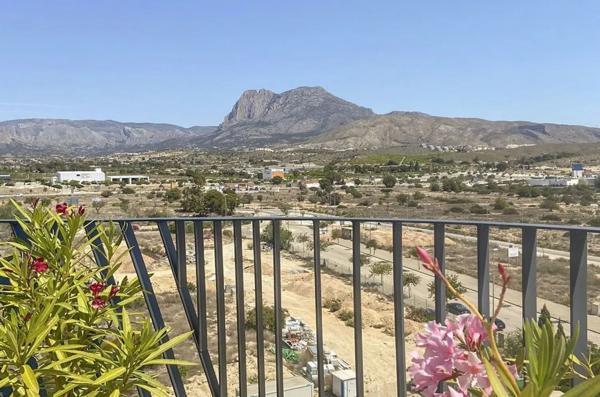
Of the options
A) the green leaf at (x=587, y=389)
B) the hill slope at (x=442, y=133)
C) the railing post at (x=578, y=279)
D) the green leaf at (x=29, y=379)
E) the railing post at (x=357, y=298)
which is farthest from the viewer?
the hill slope at (x=442, y=133)

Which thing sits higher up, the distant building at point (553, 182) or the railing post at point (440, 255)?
the railing post at point (440, 255)

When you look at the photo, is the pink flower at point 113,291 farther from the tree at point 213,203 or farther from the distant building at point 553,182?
the distant building at point 553,182

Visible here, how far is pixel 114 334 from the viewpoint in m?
1.62

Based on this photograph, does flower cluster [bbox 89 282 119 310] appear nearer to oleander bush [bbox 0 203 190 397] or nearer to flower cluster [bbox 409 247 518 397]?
oleander bush [bbox 0 203 190 397]

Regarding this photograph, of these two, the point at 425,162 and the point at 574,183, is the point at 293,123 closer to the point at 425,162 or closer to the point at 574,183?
the point at 425,162

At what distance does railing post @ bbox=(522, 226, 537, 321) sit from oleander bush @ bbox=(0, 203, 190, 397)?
1040mm

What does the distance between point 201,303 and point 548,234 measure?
130 cm

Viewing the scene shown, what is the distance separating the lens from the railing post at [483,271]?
5.39ft

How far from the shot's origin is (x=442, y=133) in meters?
99.8

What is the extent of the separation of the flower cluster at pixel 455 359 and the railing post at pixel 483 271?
1148 millimetres

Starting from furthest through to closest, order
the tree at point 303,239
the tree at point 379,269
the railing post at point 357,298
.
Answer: the tree at point 303,239, the tree at point 379,269, the railing post at point 357,298

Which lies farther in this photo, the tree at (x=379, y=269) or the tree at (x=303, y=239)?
the tree at (x=303, y=239)

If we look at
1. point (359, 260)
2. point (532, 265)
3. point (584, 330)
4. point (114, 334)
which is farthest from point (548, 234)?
point (114, 334)

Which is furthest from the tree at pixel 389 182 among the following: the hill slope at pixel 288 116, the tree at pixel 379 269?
the hill slope at pixel 288 116
